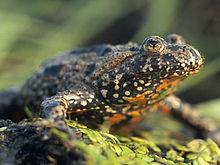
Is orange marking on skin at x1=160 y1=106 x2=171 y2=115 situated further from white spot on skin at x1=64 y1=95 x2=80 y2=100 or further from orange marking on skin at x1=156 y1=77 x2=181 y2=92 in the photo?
white spot on skin at x1=64 y1=95 x2=80 y2=100

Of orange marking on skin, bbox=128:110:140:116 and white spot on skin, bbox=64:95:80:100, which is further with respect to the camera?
orange marking on skin, bbox=128:110:140:116

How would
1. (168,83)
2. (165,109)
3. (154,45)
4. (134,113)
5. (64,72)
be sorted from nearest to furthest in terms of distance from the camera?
(154,45), (168,83), (134,113), (64,72), (165,109)

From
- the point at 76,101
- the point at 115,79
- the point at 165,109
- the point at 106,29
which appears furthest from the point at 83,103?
the point at 106,29

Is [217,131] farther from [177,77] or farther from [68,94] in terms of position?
[68,94]

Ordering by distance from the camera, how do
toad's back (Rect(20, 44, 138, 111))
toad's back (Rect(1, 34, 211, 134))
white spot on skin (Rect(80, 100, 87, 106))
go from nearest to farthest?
toad's back (Rect(1, 34, 211, 134)), white spot on skin (Rect(80, 100, 87, 106)), toad's back (Rect(20, 44, 138, 111))

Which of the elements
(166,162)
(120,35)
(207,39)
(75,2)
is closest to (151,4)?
(120,35)

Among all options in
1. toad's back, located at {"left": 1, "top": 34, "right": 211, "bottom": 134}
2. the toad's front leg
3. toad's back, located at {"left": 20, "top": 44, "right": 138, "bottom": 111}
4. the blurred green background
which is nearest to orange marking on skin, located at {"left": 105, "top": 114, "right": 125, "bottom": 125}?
toad's back, located at {"left": 1, "top": 34, "right": 211, "bottom": 134}

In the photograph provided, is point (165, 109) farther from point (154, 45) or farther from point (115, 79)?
point (154, 45)

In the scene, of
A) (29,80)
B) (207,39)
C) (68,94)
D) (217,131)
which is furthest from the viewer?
(207,39)

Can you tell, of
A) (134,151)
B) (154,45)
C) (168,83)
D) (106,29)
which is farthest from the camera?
(106,29)
